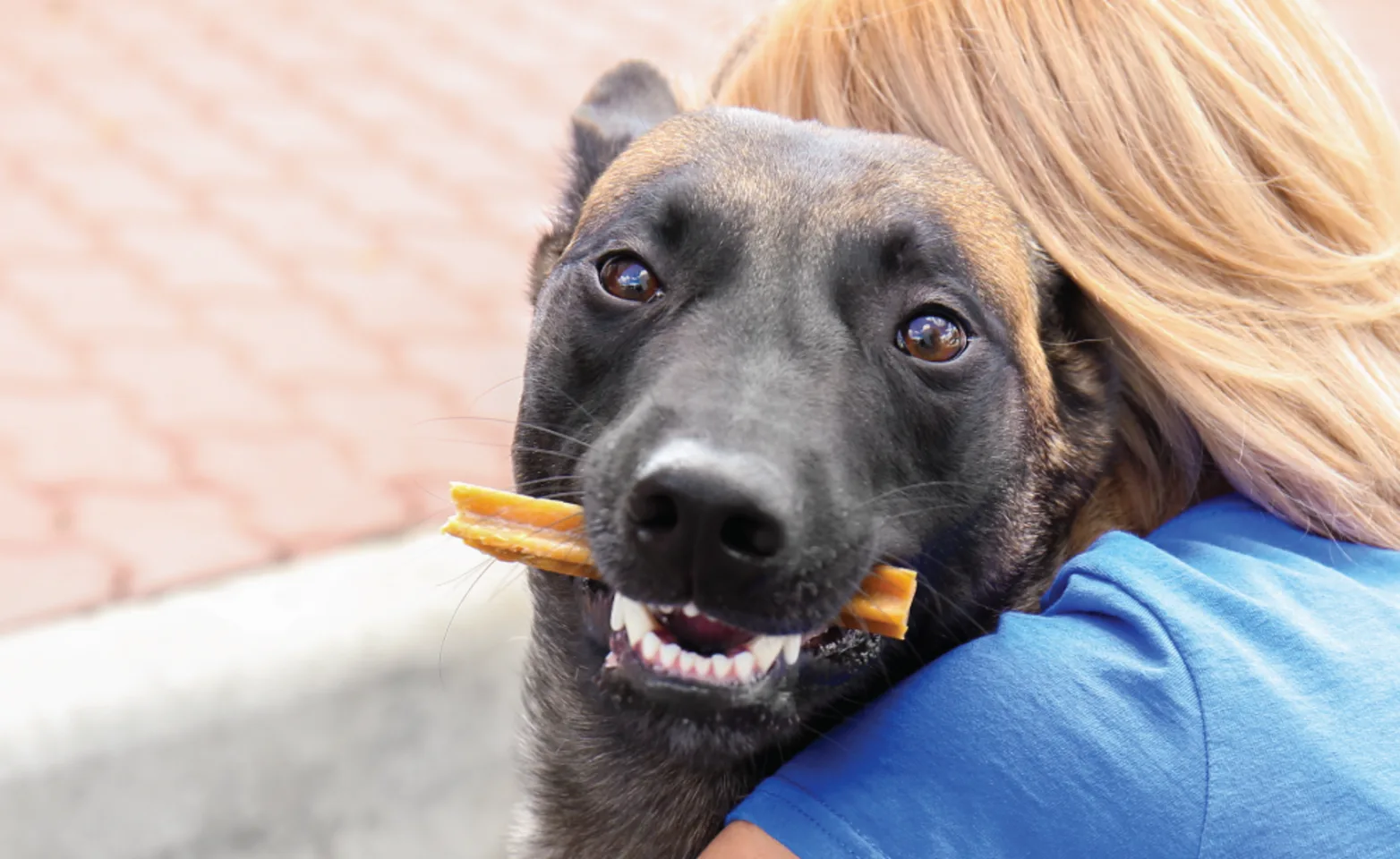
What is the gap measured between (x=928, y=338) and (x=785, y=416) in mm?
377

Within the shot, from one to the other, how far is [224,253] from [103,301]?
0.55 meters

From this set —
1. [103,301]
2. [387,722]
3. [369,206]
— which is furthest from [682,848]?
[369,206]

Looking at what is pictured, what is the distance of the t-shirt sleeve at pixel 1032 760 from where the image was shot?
1.65 metres

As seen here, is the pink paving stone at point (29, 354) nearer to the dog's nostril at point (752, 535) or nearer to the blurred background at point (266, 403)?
the blurred background at point (266, 403)

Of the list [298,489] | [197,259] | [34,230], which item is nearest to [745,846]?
[298,489]

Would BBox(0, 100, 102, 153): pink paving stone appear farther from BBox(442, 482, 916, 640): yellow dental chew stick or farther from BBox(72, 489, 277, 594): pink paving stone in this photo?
BBox(442, 482, 916, 640): yellow dental chew stick

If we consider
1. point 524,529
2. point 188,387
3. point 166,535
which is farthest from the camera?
point 188,387

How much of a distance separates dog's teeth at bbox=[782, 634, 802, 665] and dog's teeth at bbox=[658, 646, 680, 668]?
0.16m

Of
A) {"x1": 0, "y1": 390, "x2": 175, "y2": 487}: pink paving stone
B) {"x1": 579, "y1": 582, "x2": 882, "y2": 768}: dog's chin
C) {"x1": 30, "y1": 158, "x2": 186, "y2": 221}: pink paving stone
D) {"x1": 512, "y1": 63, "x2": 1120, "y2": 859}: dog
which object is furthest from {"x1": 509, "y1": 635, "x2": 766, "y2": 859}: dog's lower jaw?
{"x1": 30, "y1": 158, "x2": 186, "y2": 221}: pink paving stone

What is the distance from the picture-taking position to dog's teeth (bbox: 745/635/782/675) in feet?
6.63

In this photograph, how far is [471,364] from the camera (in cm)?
534

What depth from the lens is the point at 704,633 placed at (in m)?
2.05

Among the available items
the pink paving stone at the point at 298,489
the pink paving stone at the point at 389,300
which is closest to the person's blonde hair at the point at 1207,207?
the pink paving stone at the point at 298,489

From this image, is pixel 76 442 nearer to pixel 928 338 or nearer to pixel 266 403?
pixel 266 403
